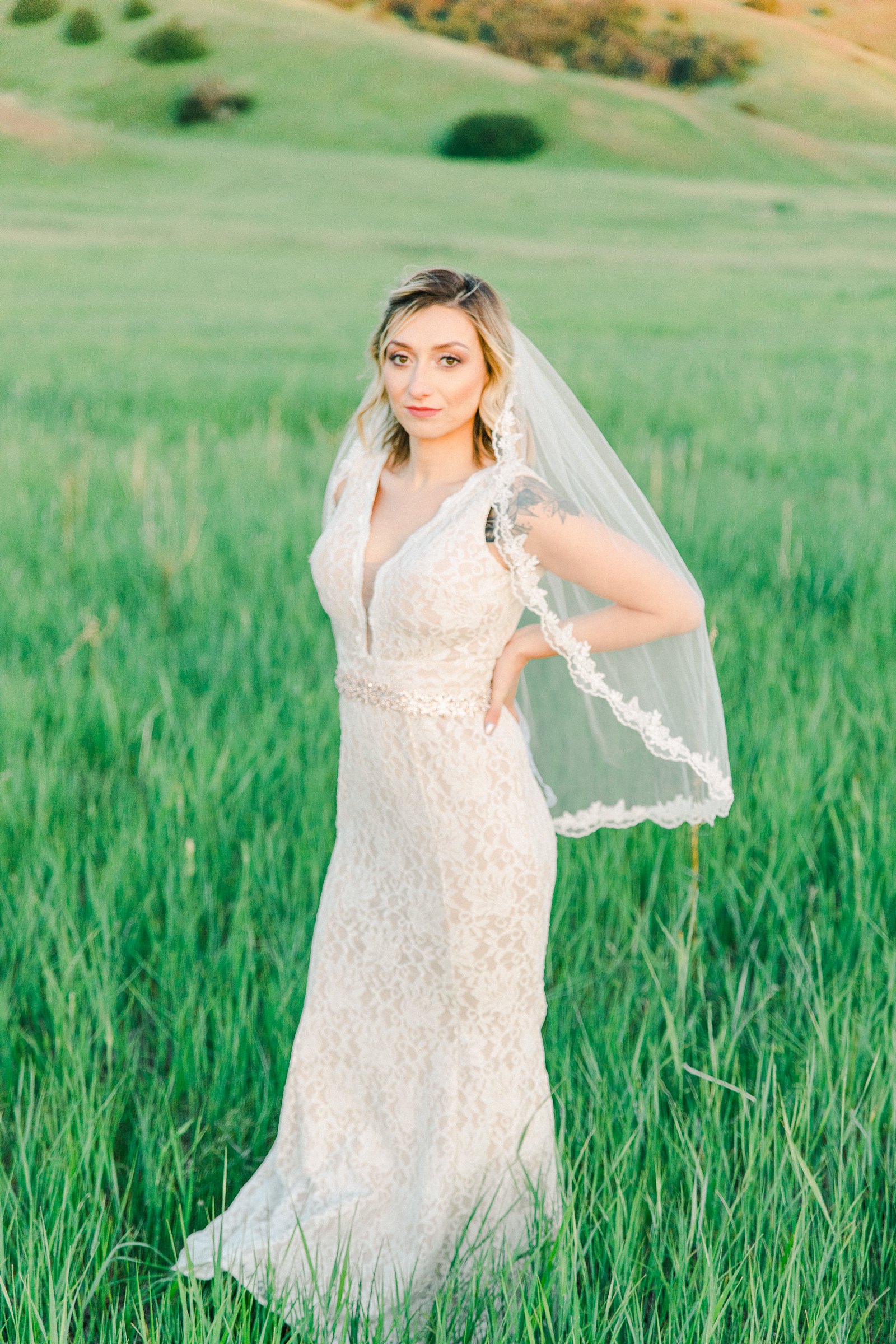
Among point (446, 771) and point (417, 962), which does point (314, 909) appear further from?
point (446, 771)

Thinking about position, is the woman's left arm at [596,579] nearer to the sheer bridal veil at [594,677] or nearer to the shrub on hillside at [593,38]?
the sheer bridal veil at [594,677]

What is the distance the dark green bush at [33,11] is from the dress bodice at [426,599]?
69.4 m

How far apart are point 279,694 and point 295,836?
0.78 m

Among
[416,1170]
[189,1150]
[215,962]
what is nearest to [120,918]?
[215,962]

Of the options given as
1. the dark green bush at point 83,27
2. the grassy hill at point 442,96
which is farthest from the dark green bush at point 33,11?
the dark green bush at point 83,27

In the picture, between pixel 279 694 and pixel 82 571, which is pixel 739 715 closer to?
pixel 279 694

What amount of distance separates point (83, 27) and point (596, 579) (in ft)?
228

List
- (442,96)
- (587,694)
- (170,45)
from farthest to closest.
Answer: (170,45) < (442,96) < (587,694)

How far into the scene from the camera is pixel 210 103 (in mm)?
54750

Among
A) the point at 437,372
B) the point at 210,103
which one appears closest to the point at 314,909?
the point at 437,372

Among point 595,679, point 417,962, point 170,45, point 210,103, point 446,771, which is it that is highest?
point 170,45

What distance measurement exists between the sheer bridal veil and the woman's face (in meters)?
0.07

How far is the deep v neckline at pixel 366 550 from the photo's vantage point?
1.55 m

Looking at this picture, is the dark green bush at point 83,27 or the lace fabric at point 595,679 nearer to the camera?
the lace fabric at point 595,679
